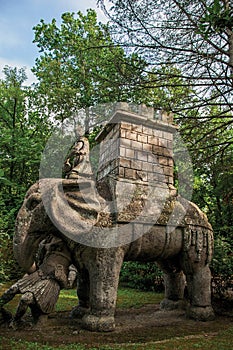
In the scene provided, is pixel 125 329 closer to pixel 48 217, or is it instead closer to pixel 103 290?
pixel 103 290

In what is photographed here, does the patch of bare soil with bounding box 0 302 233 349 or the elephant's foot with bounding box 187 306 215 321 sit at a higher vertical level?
the elephant's foot with bounding box 187 306 215 321

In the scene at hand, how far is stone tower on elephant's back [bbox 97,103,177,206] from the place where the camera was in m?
5.21

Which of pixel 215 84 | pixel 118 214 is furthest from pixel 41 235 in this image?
pixel 215 84

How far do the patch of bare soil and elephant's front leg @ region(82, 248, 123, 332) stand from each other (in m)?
0.12

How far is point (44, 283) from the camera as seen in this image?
432 cm

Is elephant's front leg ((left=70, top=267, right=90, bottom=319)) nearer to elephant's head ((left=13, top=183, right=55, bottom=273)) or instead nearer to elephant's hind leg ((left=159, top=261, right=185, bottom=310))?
elephant's head ((left=13, top=183, right=55, bottom=273))

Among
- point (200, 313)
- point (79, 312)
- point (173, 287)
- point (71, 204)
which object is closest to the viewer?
point (71, 204)

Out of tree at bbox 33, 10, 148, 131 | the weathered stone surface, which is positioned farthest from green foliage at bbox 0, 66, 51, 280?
the weathered stone surface

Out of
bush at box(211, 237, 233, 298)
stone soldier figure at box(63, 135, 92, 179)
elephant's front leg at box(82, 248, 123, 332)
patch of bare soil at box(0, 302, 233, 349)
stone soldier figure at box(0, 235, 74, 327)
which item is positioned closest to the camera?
patch of bare soil at box(0, 302, 233, 349)

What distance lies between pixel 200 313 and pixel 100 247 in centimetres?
207

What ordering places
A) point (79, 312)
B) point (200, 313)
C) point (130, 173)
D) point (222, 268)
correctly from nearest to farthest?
1. point (79, 312)
2. point (200, 313)
3. point (130, 173)
4. point (222, 268)

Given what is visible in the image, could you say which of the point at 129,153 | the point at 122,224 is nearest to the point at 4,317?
the point at 122,224

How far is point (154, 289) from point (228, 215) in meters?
2.86

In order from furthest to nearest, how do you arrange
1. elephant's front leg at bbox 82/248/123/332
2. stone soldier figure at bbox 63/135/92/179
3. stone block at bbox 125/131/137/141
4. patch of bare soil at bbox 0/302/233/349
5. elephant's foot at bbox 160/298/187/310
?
elephant's foot at bbox 160/298/187/310, stone block at bbox 125/131/137/141, stone soldier figure at bbox 63/135/92/179, elephant's front leg at bbox 82/248/123/332, patch of bare soil at bbox 0/302/233/349
